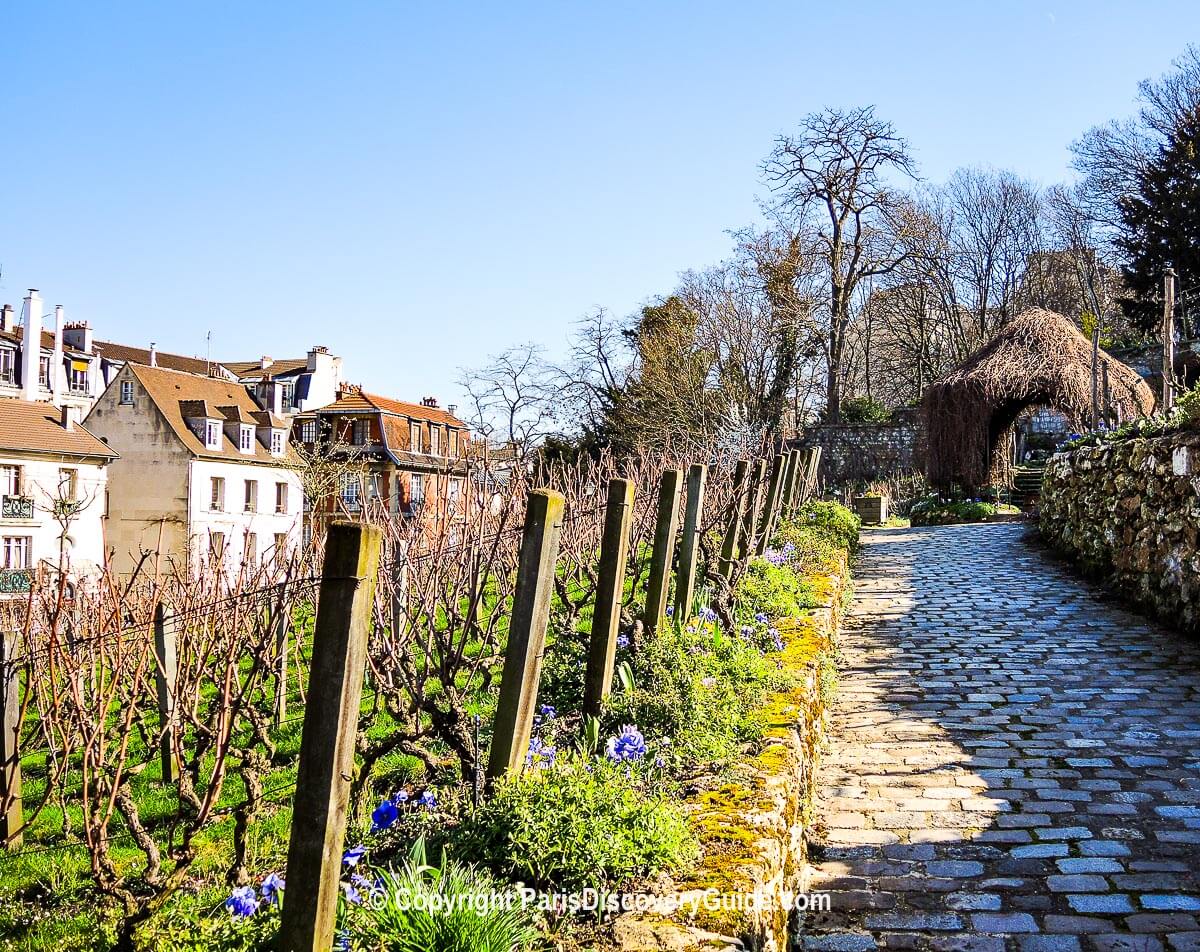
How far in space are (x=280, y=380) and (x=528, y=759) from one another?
45.1m

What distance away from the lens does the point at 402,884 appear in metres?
2.46

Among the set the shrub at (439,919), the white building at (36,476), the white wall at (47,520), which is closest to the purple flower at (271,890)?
the shrub at (439,919)

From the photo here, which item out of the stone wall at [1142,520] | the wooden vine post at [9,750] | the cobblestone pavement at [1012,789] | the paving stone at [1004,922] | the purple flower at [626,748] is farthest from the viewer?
the stone wall at [1142,520]

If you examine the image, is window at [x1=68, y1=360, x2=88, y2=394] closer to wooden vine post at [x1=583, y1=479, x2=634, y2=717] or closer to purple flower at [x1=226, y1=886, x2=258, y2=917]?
wooden vine post at [x1=583, y1=479, x2=634, y2=717]

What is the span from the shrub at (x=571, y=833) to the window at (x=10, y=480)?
34.7 meters

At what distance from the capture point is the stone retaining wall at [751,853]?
255 centimetres

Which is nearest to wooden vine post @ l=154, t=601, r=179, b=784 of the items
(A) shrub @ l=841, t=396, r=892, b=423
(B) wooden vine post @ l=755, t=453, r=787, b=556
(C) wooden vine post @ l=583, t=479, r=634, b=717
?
(C) wooden vine post @ l=583, t=479, r=634, b=717

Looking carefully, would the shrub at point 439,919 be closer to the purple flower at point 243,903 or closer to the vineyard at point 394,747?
the vineyard at point 394,747

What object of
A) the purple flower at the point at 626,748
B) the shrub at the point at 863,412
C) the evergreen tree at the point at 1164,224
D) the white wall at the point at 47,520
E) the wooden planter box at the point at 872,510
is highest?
the evergreen tree at the point at 1164,224

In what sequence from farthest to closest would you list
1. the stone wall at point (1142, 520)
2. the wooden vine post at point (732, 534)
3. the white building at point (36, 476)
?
the white building at point (36, 476), the stone wall at point (1142, 520), the wooden vine post at point (732, 534)

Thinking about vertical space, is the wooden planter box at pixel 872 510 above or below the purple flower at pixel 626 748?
above

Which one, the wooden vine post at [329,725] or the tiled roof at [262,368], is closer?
the wooden vine post at [329,725]

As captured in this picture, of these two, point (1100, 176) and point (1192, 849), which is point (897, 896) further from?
point (1100, 176)

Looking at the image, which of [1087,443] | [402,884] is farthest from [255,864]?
[1087,443]
